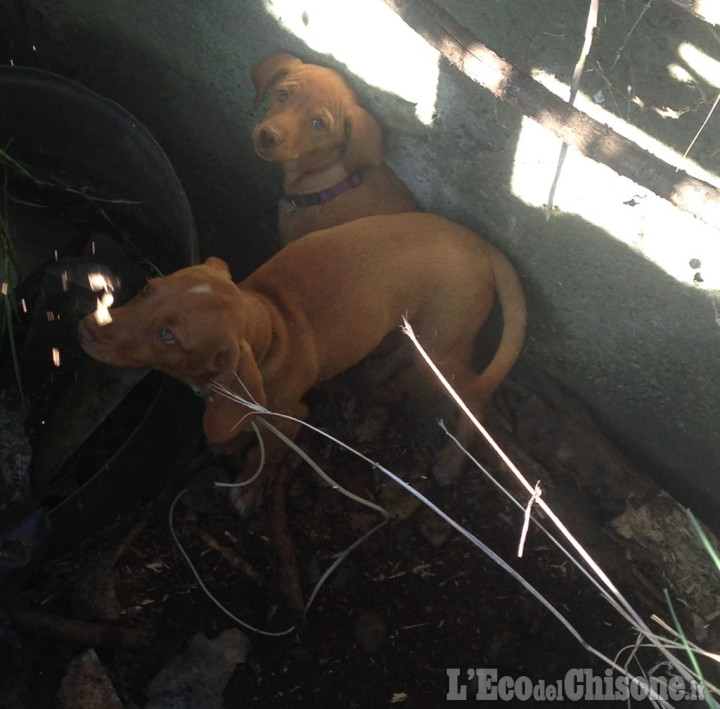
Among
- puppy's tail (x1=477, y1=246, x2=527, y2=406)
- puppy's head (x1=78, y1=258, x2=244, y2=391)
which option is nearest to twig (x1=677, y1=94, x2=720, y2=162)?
puppy's tail (x1=477, y1=246, x2=527, y2=406)

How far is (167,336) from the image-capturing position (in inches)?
77.2

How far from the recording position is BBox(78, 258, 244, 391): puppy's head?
1.95 metres

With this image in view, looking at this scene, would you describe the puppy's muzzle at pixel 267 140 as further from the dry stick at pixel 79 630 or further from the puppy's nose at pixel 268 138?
the dry stick at pixel 79 630

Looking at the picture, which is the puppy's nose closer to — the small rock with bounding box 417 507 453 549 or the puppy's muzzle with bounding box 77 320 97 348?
the puppy's muzzle with bounding box 77 320 97 348

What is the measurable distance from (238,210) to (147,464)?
4.06 ft

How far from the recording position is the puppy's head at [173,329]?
195 centimetres

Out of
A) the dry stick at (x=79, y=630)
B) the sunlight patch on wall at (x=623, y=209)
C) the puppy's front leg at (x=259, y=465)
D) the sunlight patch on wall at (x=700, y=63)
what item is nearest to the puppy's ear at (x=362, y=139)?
the sunlight patch on wall at (x=623, y=209)

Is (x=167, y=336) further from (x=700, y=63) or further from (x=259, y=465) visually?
(x=700, y=63)

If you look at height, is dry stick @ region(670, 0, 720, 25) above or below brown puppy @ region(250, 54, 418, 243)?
above

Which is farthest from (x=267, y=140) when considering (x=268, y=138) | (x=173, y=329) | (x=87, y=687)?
(x=87, y=687)

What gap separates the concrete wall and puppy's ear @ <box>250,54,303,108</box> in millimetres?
69

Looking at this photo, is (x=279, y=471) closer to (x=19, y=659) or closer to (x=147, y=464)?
(x=147, y=464)

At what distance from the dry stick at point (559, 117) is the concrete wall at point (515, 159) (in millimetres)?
225

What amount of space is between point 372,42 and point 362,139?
0.29 m
